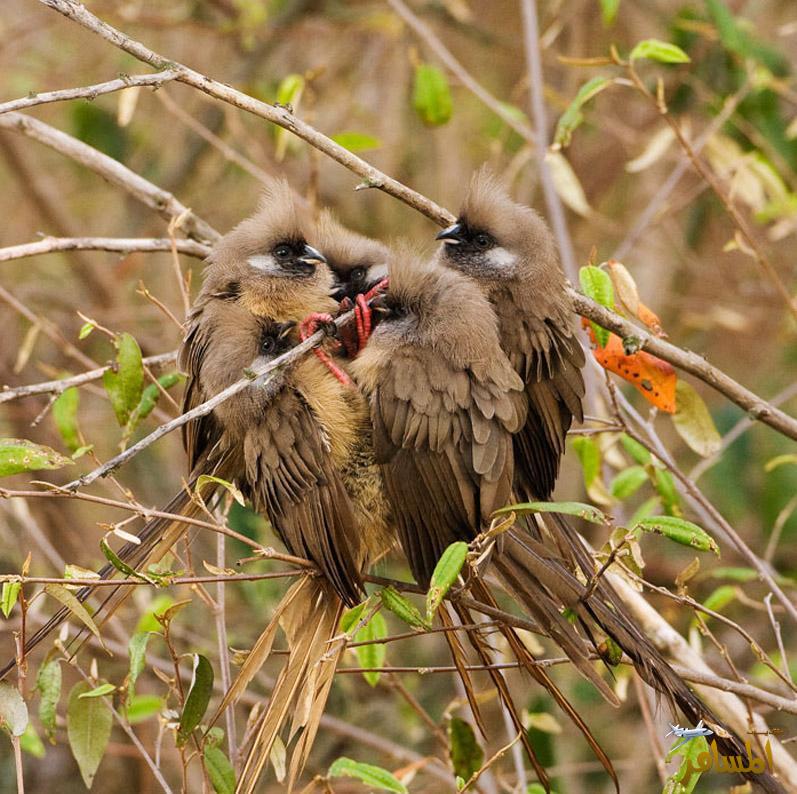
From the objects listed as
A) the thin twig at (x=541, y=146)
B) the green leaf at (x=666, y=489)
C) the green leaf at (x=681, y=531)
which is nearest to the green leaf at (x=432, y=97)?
the thin twig at (x=541, y=146)

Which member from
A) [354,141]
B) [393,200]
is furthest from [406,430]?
[393,200]

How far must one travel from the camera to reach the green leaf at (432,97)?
3828 millimetres

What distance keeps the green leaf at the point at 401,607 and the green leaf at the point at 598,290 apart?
0.83 meters

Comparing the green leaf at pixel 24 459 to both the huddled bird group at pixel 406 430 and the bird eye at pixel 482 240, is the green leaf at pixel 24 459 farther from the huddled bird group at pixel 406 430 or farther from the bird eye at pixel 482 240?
the bird eye at pixel 482 240

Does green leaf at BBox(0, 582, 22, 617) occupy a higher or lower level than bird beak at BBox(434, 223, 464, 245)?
lower

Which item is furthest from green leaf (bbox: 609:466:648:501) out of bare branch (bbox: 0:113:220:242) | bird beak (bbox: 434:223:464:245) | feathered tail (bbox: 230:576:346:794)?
bare branch (bbox: 0:113:220:242)

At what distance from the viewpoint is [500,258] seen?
2.97 m

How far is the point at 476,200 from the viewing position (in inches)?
120

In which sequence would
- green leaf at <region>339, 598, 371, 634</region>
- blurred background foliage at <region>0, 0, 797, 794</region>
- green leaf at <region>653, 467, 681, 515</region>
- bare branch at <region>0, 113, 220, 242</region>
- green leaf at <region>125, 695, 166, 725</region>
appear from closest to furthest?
green leaf at <region>339, 598, 371, 634</region> < green leaf at <region>653, 467, 681, 515</region> < bare branch at <region>0, 113, 220, 242</region> < green leaf at <region>125, 695, 166, 725</region> < blurred background foliage at <region>0, 0, 797, 794</region>

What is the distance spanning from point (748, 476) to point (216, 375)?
3.59m

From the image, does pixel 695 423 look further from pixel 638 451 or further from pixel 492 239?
pixel 492 239

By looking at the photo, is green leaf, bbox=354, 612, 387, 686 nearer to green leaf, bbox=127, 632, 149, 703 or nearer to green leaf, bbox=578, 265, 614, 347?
green leaf, bbox=127, 632, 149, 703

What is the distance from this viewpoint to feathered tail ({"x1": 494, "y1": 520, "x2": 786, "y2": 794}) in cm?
234

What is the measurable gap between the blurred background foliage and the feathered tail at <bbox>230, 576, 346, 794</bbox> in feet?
5.24
